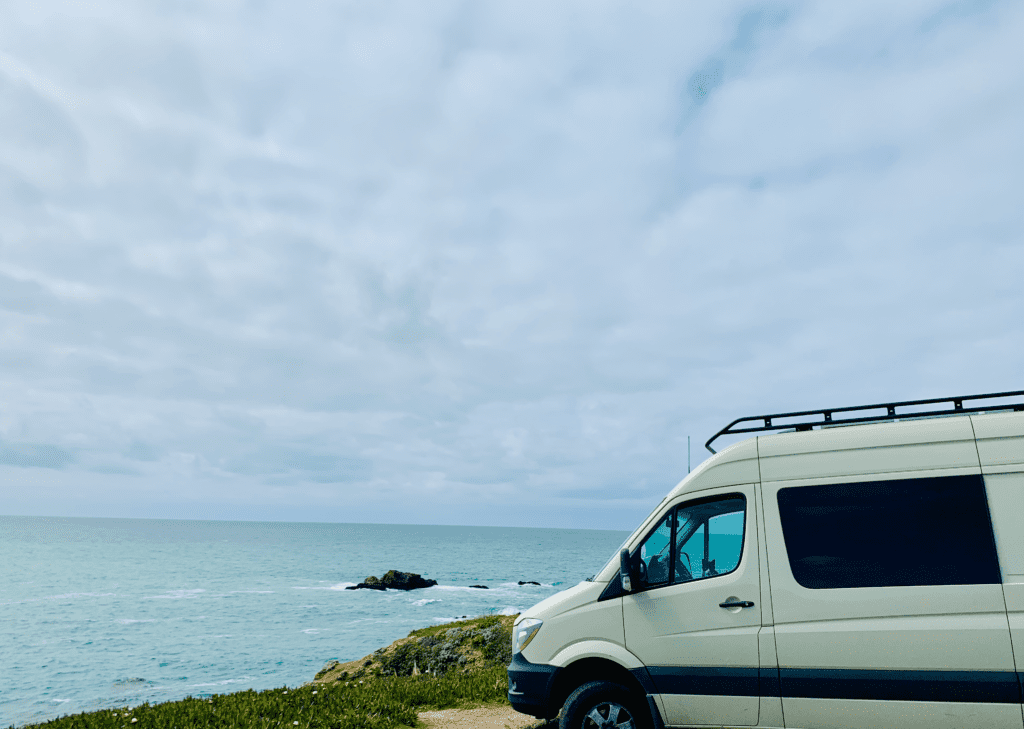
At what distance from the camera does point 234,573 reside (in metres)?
91.5

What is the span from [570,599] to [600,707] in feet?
3.29

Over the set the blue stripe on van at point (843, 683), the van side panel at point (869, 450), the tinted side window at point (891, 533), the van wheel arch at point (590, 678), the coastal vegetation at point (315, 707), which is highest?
the van side panel at point (869, 450)

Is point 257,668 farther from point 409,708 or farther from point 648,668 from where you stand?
point 648,668

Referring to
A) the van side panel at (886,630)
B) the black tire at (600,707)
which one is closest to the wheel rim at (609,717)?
the black tire at (600,707)

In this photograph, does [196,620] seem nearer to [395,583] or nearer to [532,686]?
[395,583]

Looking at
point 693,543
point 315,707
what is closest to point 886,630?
point 693,543

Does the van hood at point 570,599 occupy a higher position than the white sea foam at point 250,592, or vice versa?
the van hood at point 570,599

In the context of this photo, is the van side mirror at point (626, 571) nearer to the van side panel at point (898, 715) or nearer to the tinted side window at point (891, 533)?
the tinted side window at point (891, 533)

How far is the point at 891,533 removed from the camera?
5.48 metres

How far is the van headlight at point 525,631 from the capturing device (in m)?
6.68

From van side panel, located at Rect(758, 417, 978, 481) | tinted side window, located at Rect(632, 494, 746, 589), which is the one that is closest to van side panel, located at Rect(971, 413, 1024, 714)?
van side panel, located at Rect(758, 417, 978, 481)

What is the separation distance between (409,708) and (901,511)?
24.4ft

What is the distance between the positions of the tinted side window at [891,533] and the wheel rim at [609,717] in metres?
2.08

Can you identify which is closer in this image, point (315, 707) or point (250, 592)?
point (315, 707)
